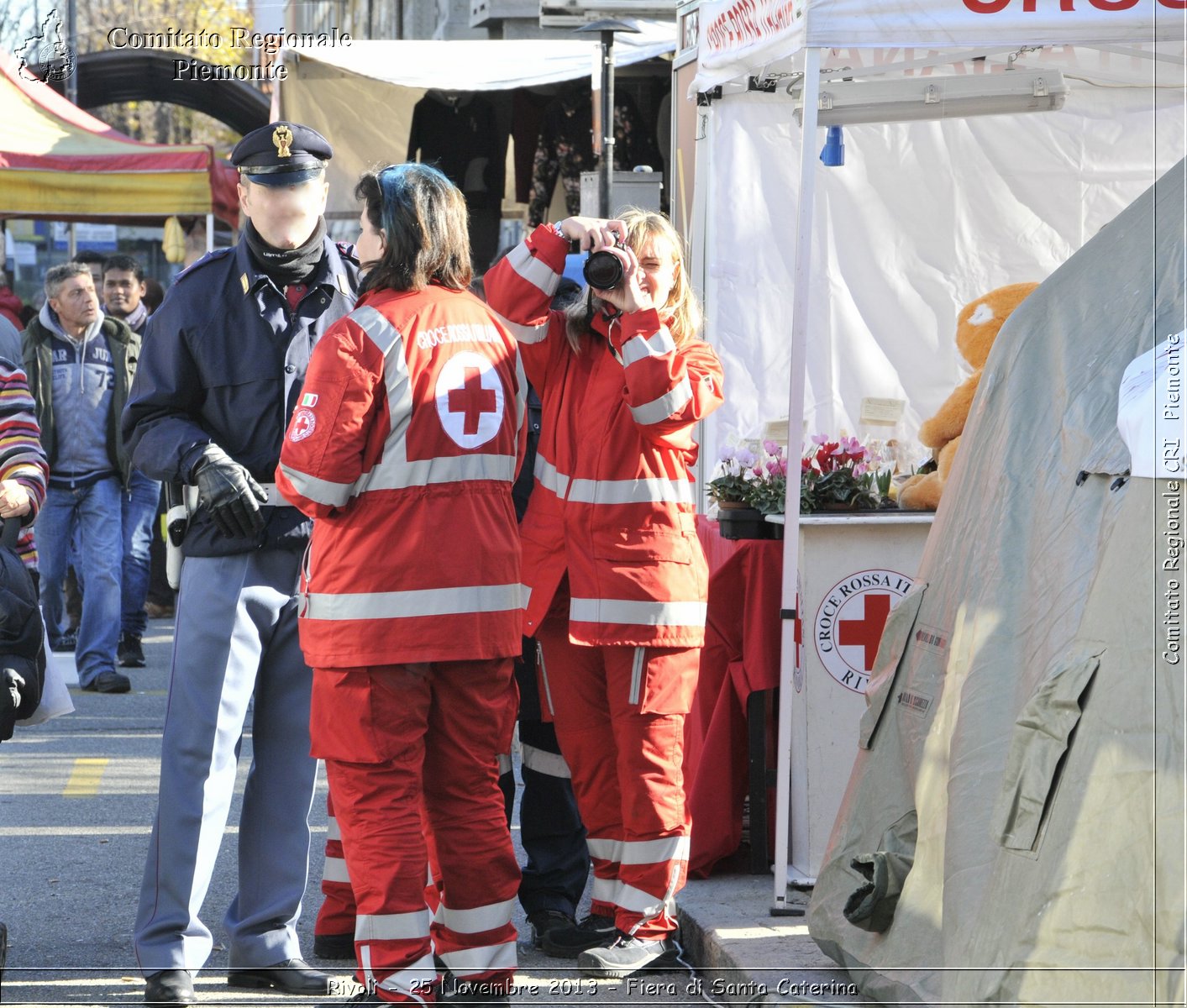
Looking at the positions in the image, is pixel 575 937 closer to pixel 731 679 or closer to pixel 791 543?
pixel 731 679

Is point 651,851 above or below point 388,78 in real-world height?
below

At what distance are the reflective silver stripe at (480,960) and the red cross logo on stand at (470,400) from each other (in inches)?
46.3

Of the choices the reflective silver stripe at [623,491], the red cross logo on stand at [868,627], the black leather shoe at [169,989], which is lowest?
the black leather shoe at [169,989]

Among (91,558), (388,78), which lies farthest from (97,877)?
(388,78)

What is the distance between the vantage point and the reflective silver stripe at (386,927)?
11.6ft

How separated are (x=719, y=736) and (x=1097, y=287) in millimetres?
2041

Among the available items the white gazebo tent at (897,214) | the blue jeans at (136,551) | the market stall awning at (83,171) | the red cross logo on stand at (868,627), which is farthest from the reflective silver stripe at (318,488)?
the market stall awning at (83,171)

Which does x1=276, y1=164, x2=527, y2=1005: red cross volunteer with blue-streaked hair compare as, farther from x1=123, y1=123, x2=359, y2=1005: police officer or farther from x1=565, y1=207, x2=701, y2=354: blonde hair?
x1=565, y1=207, x2=701, y2=354: blonde hair

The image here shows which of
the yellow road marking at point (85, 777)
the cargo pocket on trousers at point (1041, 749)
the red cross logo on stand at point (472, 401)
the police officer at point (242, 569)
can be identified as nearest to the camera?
the cargo pocket on trousers at point (1041, 749)

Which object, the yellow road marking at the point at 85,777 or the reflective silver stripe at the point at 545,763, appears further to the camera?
the yellow road marking at the point at 85,777

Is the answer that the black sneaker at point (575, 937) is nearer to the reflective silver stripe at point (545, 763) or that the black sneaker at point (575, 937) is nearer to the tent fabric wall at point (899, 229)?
the reflective silver stripe at point (545, 763)

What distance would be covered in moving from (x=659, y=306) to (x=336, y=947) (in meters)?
2.01

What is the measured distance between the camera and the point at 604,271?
13.4ft

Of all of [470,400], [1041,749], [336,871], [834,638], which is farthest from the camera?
[834,638]
